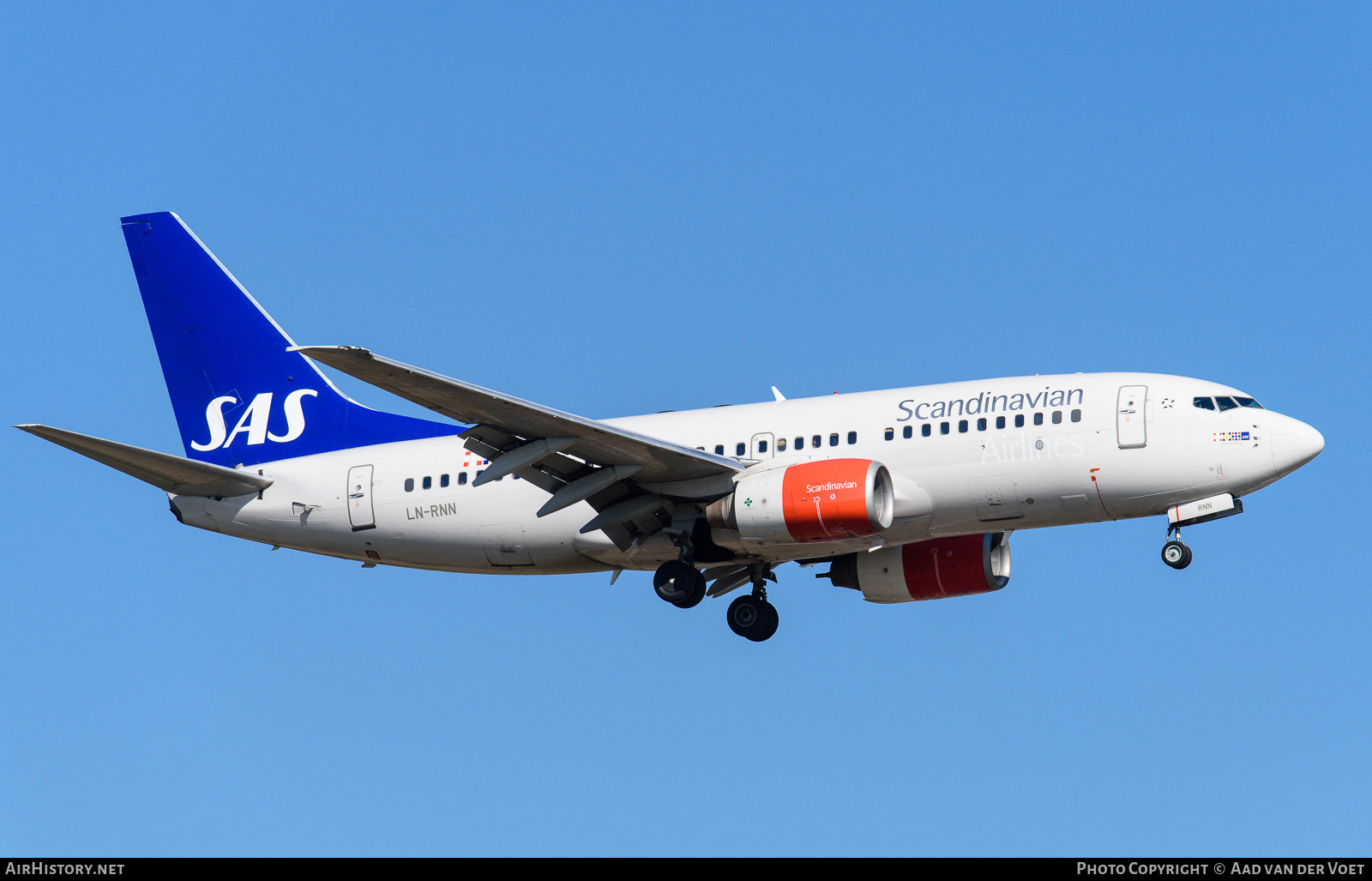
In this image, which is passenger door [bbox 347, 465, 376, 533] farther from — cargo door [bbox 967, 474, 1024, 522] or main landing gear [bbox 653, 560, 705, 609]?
cargo door [bbox 967, 474, 1024, 522]

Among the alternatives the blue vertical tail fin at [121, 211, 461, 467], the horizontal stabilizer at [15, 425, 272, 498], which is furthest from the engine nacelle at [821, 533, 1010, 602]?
the horizontal stabilizer at [15, 425, 272, 498]

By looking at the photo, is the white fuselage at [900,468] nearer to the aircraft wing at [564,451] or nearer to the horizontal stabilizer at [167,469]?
the horizontal stabilizer at [167,469]

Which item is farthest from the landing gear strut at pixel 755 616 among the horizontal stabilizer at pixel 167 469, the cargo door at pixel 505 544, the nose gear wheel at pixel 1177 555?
the horizontal stabilizer at pixel 167 469

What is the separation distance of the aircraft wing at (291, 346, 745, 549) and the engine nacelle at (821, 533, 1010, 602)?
16.7ft

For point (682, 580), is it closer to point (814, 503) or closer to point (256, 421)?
point (814, 503)

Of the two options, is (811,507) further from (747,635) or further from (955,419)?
(747,635)

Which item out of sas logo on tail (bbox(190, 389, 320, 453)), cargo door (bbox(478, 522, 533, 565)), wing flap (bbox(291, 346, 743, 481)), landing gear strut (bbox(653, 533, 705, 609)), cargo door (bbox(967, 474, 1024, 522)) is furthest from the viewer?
sas logo on tail (bbox(190, 389, 320, 453))

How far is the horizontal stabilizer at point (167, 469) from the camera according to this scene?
30.9 metres

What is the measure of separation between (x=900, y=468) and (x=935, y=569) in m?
4.59

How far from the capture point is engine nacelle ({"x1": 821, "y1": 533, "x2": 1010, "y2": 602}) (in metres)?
34.6

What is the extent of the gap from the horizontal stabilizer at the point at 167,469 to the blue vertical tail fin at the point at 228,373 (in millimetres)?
1333

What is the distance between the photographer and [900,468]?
3108 cm

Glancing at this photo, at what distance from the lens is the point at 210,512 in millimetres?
35531
